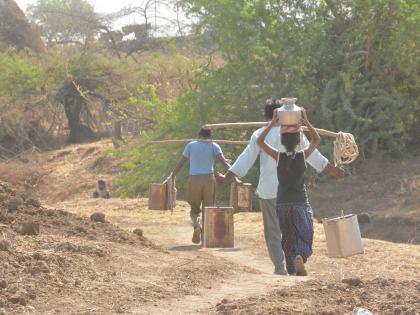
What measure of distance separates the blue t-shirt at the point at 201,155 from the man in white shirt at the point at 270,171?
2.97m

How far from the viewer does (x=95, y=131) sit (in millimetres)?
36562

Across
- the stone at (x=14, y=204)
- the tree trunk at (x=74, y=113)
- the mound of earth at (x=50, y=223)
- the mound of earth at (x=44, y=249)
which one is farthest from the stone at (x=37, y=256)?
the tree trunk at (x=74, y=113)

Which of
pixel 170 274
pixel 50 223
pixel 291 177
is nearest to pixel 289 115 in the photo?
pixel 291 177

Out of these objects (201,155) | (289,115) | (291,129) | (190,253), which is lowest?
(190,253)

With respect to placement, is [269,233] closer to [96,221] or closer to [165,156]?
[96,221]

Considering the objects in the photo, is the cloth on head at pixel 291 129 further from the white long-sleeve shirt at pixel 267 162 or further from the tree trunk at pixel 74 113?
the tree trunk at pixel 74 113

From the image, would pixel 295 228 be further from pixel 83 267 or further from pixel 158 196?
pixel 158 196

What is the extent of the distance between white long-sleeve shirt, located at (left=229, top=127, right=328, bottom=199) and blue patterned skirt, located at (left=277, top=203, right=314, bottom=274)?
1.49ft

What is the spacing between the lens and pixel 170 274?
9.35 meters

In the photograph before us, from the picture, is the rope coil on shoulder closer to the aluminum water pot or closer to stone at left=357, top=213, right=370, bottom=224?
the aluminum water pot

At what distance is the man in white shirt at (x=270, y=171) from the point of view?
8.63 metres

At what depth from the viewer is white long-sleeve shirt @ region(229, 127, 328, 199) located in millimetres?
8616

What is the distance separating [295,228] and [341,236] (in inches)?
15.5

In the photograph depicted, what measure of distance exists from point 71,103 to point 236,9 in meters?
15.6
